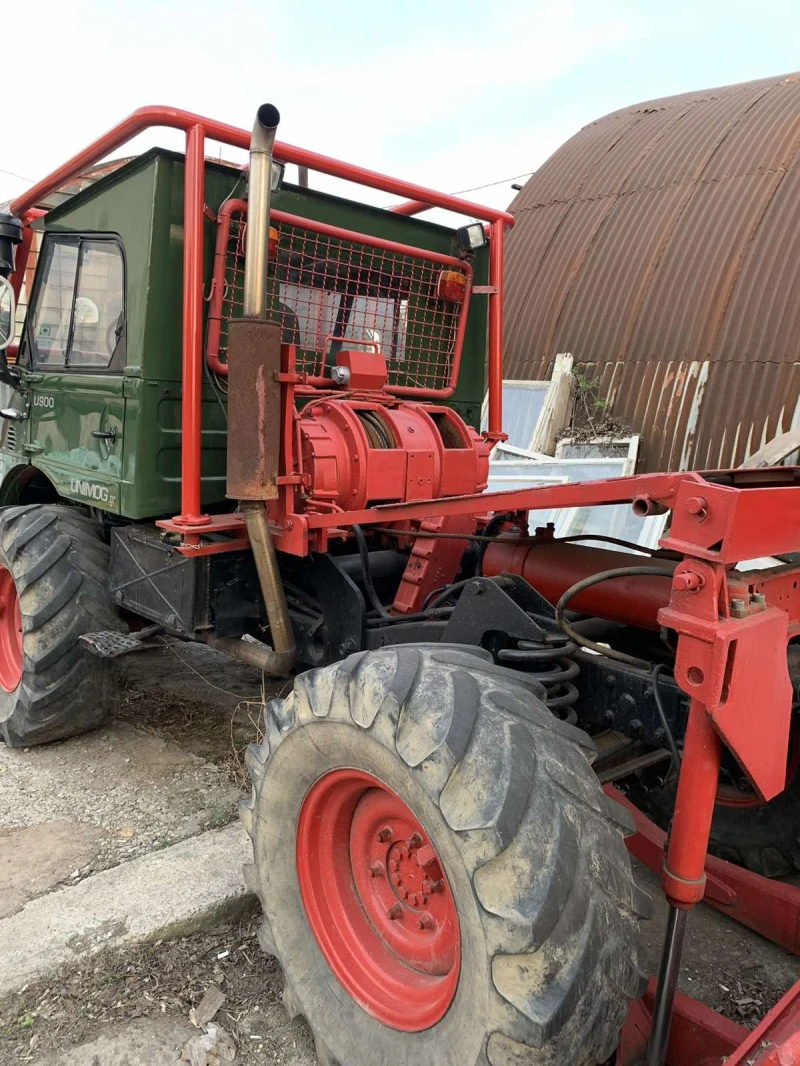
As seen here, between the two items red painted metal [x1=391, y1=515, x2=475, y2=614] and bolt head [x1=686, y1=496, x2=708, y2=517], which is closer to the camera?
bolt head [x1=686, y1=496, x2=708, y2=517]

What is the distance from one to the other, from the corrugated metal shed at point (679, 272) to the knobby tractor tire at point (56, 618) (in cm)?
634

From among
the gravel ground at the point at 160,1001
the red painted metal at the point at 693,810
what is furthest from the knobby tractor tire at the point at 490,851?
the gravel ground at the point at 160,1001

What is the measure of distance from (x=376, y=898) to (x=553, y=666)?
2.99 ft

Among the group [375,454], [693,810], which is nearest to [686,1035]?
[693,810]

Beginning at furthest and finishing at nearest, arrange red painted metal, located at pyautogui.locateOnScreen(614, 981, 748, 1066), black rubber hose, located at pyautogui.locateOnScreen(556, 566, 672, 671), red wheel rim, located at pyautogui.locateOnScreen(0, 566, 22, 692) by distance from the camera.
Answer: red wheel rim, located at pyautogui.locateOnScreen(0, 566, 22, 692) → black rubber hose, located at pyautogui.locateOnScreen(556, 566, 672, 671) → red painted metal, located at pyautogui.locateOnScreen(614, 981, 748, 1066)

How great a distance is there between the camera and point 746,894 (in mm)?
2814

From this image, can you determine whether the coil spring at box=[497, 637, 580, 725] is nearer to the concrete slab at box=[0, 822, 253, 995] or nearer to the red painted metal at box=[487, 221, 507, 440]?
the concrete slab at box=[0, 822, 253, 995]

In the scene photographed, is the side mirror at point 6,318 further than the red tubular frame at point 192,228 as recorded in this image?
Yes

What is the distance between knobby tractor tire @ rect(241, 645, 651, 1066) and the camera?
1761 millimetres

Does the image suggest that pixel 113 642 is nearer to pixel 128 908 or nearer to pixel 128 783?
pixel 128 783

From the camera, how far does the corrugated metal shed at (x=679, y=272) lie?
26.9 ft

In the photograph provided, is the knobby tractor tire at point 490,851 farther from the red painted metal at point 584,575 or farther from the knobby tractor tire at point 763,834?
the knobby tractor tire at point 763,834

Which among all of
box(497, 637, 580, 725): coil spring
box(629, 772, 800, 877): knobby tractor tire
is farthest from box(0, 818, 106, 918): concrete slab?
box(629, 772, 800, 877): knobby tractor tire

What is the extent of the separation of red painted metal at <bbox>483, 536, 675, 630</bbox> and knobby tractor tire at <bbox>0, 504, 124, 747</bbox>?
2039 millimetres
